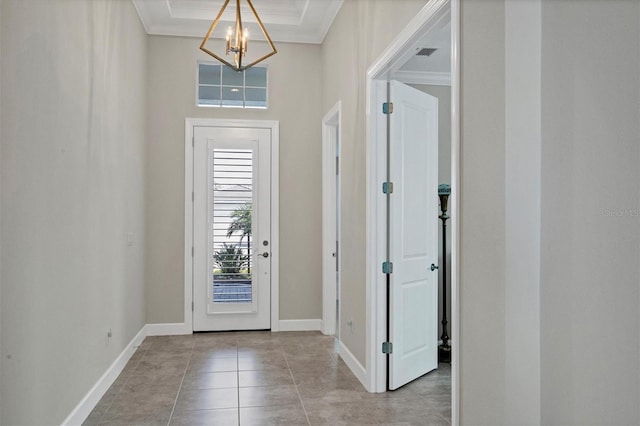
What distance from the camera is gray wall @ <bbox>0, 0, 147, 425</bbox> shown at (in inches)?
83.0

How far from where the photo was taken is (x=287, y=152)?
5.55 metres

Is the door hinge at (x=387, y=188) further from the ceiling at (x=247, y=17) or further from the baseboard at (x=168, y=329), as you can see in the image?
the baseboard at (x=168, y=329)

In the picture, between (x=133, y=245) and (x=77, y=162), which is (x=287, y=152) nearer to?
(x=133, y=245)

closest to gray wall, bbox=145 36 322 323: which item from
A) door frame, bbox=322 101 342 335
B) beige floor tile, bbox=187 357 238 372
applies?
door frame, bbox=322 101 342 335

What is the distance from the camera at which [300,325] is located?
5539 millimetres

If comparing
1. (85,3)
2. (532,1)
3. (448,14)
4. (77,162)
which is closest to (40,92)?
(77,162)

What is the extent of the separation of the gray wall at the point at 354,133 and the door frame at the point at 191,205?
1091mm

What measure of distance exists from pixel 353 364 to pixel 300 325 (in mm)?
1608

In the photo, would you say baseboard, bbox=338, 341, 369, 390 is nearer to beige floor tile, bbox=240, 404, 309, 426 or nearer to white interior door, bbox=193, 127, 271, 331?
beige floor tile, bbox=240, 404, 309, 426

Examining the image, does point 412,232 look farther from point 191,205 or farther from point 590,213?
point 191,205

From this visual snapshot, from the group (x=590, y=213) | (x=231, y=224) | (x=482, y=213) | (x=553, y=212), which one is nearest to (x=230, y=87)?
(x=231, y=224)

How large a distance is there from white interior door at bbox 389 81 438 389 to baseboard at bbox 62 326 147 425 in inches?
80.9

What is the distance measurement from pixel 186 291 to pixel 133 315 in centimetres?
82

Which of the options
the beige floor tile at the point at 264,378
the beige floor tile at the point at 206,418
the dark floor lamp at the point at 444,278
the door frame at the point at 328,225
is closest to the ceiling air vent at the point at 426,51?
the door frame at the point at 328,225
